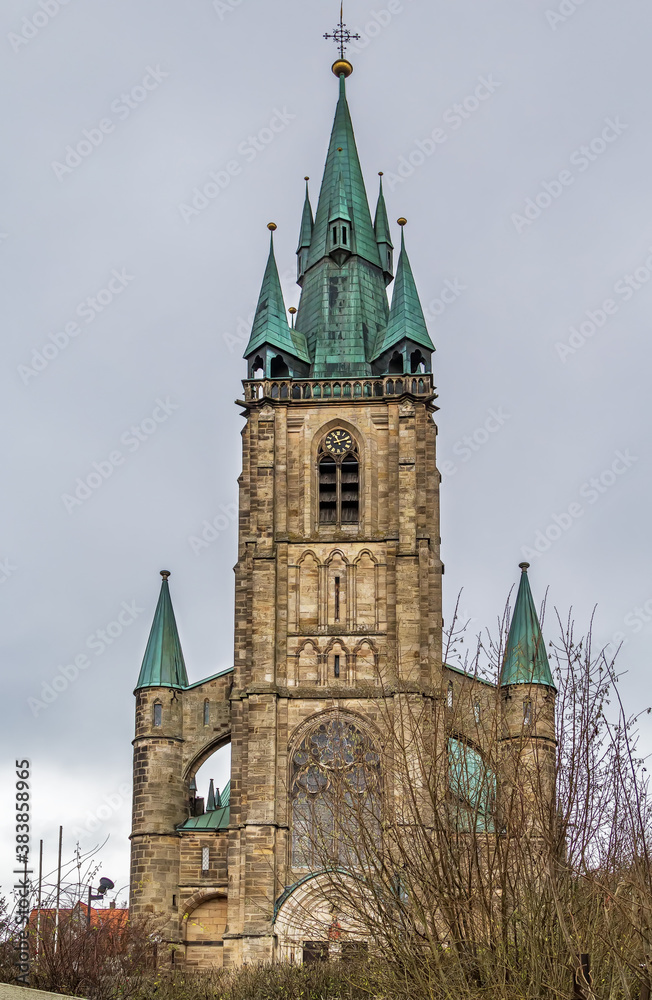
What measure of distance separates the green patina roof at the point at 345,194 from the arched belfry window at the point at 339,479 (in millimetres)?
9315

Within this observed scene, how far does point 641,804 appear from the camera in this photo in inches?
930

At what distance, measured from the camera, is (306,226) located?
6531 cm

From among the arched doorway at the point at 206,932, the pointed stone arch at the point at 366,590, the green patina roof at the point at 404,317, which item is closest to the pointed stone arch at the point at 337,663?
the pointed stone arch at the point at 366,590

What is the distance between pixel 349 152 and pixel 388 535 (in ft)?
62.1

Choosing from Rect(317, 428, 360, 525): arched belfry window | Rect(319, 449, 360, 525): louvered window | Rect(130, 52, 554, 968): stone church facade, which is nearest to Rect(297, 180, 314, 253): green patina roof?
Rect(130, 52, 554, 968): stone church facade

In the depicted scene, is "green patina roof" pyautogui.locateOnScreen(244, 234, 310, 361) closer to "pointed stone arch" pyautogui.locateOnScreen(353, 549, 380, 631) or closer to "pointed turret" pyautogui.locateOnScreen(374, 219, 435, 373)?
"pointed turret" pyautogui.locateOnScreen(374, 219, 435, 373)

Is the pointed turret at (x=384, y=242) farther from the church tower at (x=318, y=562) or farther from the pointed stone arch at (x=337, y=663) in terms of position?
the pointed stone arch at (x=337, y=663)

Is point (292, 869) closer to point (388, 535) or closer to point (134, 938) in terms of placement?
point (134, 938)

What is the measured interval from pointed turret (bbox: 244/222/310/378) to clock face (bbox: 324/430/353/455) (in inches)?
120

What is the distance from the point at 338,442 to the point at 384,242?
11440mm

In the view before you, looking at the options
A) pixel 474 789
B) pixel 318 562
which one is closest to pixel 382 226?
pixel 318 562

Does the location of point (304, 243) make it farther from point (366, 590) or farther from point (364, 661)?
point (364, 661)

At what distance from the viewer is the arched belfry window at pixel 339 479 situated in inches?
2210

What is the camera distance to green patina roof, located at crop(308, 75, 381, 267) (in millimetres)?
63125
